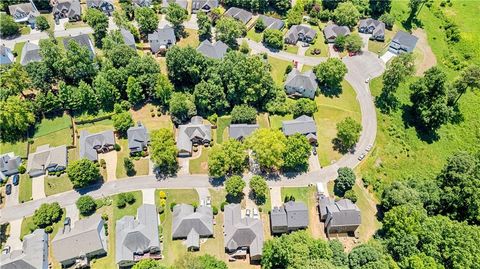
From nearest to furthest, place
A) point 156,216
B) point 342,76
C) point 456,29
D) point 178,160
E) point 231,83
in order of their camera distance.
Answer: point 156,216
point 178,160
point 231,83
point 342,76
point 456,29

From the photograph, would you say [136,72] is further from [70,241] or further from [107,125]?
[70,241]

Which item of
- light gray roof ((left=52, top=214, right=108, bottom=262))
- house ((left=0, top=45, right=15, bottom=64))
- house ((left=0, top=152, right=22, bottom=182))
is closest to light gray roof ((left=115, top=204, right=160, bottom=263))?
light gray roof ((left=52, top=214, right=108, bottom=262))

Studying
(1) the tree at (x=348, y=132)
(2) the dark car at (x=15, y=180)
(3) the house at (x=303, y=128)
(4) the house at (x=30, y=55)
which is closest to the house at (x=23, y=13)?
(4) the house at (x=30, y=55)

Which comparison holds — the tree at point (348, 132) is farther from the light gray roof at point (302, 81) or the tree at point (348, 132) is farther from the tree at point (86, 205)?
the tree at point (86, 205)

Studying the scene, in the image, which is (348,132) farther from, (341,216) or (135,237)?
(135,237)

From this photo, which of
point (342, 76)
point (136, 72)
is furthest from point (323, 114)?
point (136, 72)

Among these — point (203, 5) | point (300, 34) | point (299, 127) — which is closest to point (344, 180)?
point (299, 127)
